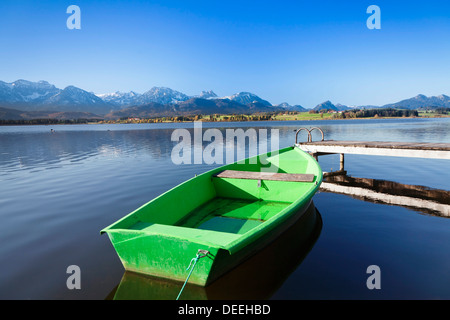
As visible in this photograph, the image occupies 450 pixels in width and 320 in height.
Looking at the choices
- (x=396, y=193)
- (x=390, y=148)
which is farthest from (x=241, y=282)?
(x=390, y=148)

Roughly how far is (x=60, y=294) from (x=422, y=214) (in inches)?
445

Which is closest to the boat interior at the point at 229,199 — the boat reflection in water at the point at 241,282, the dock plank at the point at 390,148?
the boat reflection in water at the point at 241,282

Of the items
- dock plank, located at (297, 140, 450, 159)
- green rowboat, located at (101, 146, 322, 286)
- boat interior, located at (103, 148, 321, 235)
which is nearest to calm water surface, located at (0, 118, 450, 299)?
Answer: green rowboat, located at (101, 146, 322, 286)

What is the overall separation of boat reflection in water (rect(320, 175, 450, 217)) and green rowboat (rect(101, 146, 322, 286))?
3174mm

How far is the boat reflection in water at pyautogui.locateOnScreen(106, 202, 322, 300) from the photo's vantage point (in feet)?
16.8

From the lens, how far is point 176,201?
7480 millimetres

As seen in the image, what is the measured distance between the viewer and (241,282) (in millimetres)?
5578

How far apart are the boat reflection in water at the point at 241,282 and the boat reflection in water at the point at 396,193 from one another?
616 cm

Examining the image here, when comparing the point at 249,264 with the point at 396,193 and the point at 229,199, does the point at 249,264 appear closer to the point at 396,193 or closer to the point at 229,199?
the point at 229,199

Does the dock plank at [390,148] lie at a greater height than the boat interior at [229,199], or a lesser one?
greater

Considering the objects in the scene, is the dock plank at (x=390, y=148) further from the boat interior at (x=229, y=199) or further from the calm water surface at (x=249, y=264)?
the boat interior at (x=229, y=199)

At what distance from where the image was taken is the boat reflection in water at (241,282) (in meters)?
5.11
